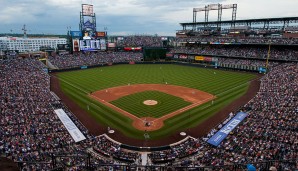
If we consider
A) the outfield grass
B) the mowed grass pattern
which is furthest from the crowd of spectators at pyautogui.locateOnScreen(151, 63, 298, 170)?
the mowed grass pattern

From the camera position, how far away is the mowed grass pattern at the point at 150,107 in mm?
31031

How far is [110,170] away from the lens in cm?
1608

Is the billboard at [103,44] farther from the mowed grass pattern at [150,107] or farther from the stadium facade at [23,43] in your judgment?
the stadium facade at [23,43]

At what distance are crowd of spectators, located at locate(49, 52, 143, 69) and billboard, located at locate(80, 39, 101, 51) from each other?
2.80 m

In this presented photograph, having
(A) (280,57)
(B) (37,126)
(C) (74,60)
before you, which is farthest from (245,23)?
(B) (37,126)

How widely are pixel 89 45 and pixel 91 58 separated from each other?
5058mm

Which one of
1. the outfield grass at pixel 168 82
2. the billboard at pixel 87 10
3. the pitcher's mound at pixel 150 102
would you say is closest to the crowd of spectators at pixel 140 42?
the billboard at pixel 87 10

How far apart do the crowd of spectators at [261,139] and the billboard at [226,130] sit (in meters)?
0.58

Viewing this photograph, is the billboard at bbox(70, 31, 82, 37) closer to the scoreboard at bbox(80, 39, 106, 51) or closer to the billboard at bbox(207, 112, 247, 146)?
the scoreboard at bbox(80, 39, 106, 51)

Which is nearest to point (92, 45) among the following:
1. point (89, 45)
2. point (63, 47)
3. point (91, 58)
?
point (89, 45)

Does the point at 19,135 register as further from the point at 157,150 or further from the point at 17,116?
the point at 157,150

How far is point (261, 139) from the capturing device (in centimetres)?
1986

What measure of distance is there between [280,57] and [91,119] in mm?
54706

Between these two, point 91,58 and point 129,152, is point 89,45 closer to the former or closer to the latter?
point 91,58
